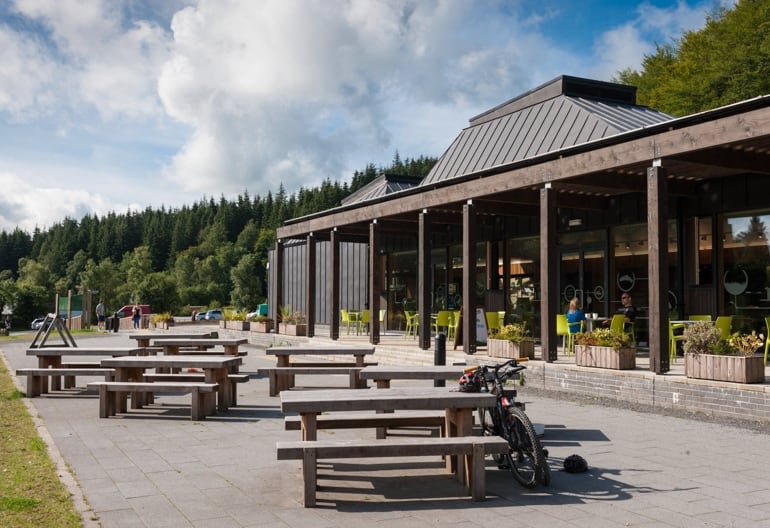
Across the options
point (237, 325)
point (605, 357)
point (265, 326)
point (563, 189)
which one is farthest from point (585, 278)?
point (237, 325)

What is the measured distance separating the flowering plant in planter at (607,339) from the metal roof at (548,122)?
7082 mm

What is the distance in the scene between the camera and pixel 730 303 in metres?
13.0

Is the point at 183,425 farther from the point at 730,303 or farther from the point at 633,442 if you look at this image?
the point at 730,303

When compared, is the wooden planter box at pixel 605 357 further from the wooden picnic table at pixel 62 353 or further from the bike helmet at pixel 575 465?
the wooden picnic table at pixel 62 353

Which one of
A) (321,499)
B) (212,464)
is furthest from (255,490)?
(212,464)

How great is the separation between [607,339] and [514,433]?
5.33 m

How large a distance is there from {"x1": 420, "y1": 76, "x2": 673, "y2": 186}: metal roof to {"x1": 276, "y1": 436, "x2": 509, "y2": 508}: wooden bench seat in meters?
12.7

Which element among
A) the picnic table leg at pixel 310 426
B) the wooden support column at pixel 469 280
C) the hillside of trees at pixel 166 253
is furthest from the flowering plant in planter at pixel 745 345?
the hillside of trees at pixel 166 253

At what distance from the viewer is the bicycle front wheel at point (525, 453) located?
5379mm

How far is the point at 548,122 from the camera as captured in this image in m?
18.7

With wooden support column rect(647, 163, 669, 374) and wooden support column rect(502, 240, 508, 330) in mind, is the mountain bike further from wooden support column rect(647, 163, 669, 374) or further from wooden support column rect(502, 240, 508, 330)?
wooden support column rect(502, 240, 508, 330)

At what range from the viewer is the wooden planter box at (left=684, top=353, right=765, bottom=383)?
847 cm

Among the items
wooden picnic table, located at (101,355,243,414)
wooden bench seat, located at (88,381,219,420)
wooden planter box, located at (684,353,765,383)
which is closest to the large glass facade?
wooden planter box, located at (684,353,765,383)

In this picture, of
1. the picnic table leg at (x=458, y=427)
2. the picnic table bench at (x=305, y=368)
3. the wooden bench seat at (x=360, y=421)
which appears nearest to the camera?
the picnic table leg at (x=458, y=427)
